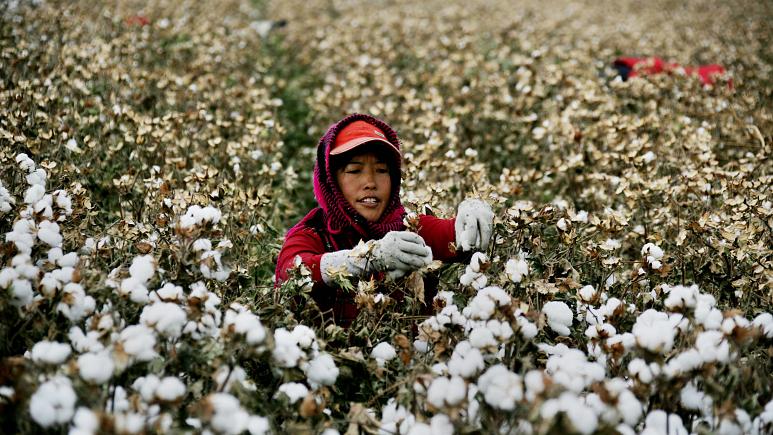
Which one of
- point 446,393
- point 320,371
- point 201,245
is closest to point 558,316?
point 446,393

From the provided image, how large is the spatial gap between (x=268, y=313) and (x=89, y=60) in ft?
10.7

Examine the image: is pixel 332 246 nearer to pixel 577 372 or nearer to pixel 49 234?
pixel 49 234

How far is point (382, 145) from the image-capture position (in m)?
2.35

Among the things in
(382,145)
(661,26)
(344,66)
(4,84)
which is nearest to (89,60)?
(4,84)

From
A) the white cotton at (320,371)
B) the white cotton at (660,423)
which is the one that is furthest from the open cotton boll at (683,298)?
the white cotton at (320,371)

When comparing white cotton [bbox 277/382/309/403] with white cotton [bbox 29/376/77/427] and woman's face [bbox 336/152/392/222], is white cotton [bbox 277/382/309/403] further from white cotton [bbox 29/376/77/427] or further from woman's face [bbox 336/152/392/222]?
woman's face [bbox 336/152/392/222]

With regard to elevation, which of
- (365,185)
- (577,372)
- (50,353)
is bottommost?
(577,372)

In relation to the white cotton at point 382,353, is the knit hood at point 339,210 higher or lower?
higher

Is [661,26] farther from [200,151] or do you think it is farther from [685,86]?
[200,151]

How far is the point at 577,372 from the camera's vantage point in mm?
1512

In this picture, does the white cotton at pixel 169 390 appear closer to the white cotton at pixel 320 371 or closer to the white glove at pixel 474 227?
the white cotton at pixel 320 371

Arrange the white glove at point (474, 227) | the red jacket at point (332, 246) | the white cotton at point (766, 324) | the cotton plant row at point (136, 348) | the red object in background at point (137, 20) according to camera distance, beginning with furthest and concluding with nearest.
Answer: the red object in background at point (137, 20) → the red jacket at point (332, 246) → the white glove at point (474, 227) → the white cotton at point (766, 324) → the cotton plant row at point (136, 348)

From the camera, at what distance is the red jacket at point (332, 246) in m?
2.24

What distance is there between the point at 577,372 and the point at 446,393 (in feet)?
1.06
